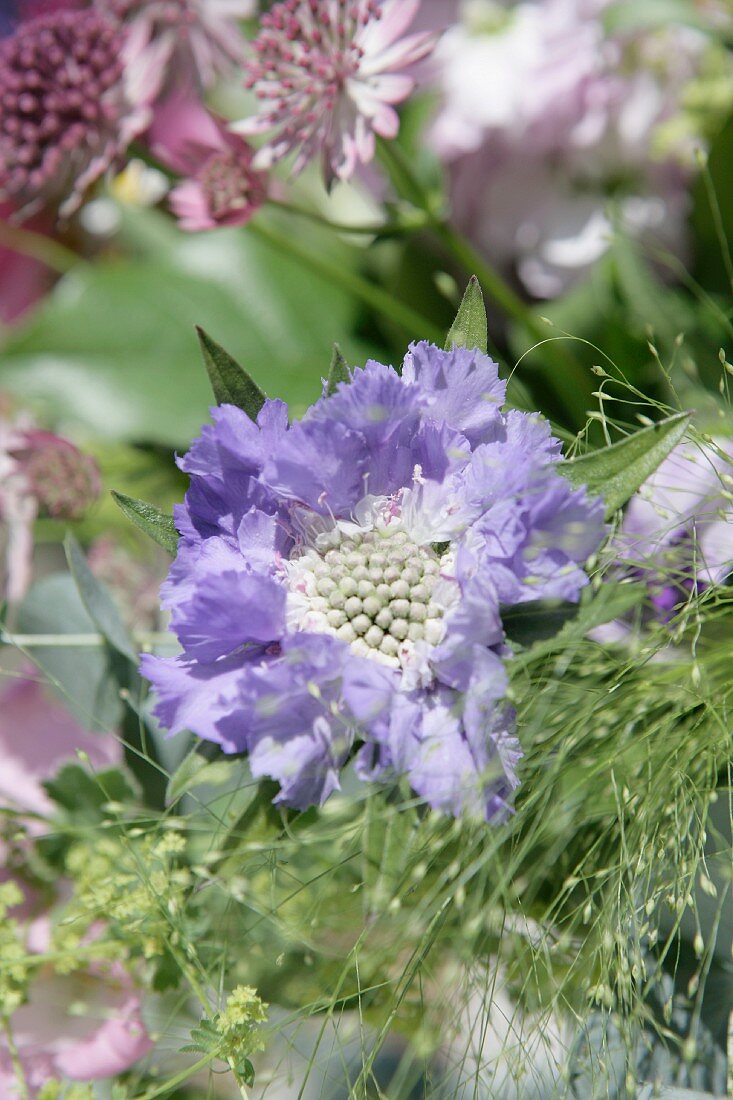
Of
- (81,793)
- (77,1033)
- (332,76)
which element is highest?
(332,76)

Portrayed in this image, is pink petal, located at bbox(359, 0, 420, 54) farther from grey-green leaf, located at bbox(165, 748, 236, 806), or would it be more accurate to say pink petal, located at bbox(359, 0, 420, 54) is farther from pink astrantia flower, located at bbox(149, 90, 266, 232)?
grey-green leaf, located at bbox(165, 748, 236, 806)

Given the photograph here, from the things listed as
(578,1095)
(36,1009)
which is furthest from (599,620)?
(36,1009)

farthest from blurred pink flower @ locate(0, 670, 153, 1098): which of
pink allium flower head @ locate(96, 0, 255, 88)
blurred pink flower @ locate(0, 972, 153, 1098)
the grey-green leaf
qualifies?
pink allium flower head @ locate(96, 0, 255, 88)

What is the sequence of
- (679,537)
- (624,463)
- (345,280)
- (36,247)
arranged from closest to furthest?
(624,463) < (679,537) < (345,280) < (36,247)

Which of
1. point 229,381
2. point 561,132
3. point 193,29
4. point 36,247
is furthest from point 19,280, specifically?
point 229,381

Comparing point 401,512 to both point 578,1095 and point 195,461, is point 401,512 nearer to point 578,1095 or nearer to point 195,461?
point 195,461

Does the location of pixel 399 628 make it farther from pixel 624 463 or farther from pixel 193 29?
pixel 193 29
